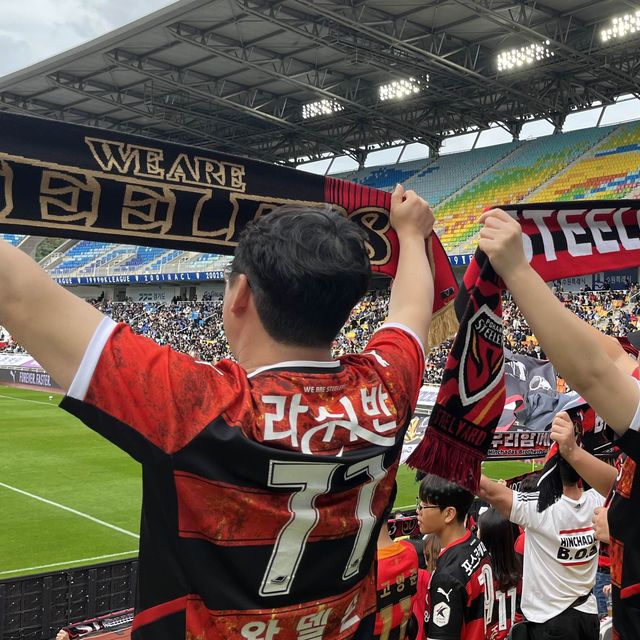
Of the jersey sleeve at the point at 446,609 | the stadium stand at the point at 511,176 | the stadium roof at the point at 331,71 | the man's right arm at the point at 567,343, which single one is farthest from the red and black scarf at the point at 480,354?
the stadium stand at the point at 511,176

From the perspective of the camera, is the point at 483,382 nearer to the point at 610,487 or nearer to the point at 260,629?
the point at 610,487

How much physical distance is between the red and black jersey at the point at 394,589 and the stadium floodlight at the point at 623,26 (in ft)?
72.2

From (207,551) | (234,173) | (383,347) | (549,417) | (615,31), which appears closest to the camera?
(207,551)

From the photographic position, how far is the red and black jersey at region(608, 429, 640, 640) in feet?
6.48

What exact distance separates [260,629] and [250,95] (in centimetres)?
2964

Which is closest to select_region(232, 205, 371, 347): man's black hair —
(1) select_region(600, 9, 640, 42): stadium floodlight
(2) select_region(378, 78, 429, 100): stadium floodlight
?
(1) select_region(600, 9, 640, 42): stadium floodlight

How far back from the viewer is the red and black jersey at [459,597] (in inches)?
125

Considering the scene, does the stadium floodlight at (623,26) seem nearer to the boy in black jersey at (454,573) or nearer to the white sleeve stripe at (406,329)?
the boy in black jersey at (454,573)

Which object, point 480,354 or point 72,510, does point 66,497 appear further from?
point 480,354

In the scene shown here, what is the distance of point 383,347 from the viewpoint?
6.08ft

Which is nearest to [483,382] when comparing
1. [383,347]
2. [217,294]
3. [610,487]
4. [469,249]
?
[383,347]

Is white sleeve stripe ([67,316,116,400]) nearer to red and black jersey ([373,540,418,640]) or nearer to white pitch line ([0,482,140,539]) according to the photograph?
red and black jersey ([373,540,418,640])

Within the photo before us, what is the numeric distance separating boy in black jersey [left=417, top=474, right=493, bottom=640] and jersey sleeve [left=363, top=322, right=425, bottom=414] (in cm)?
169

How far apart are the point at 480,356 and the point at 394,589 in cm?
99
